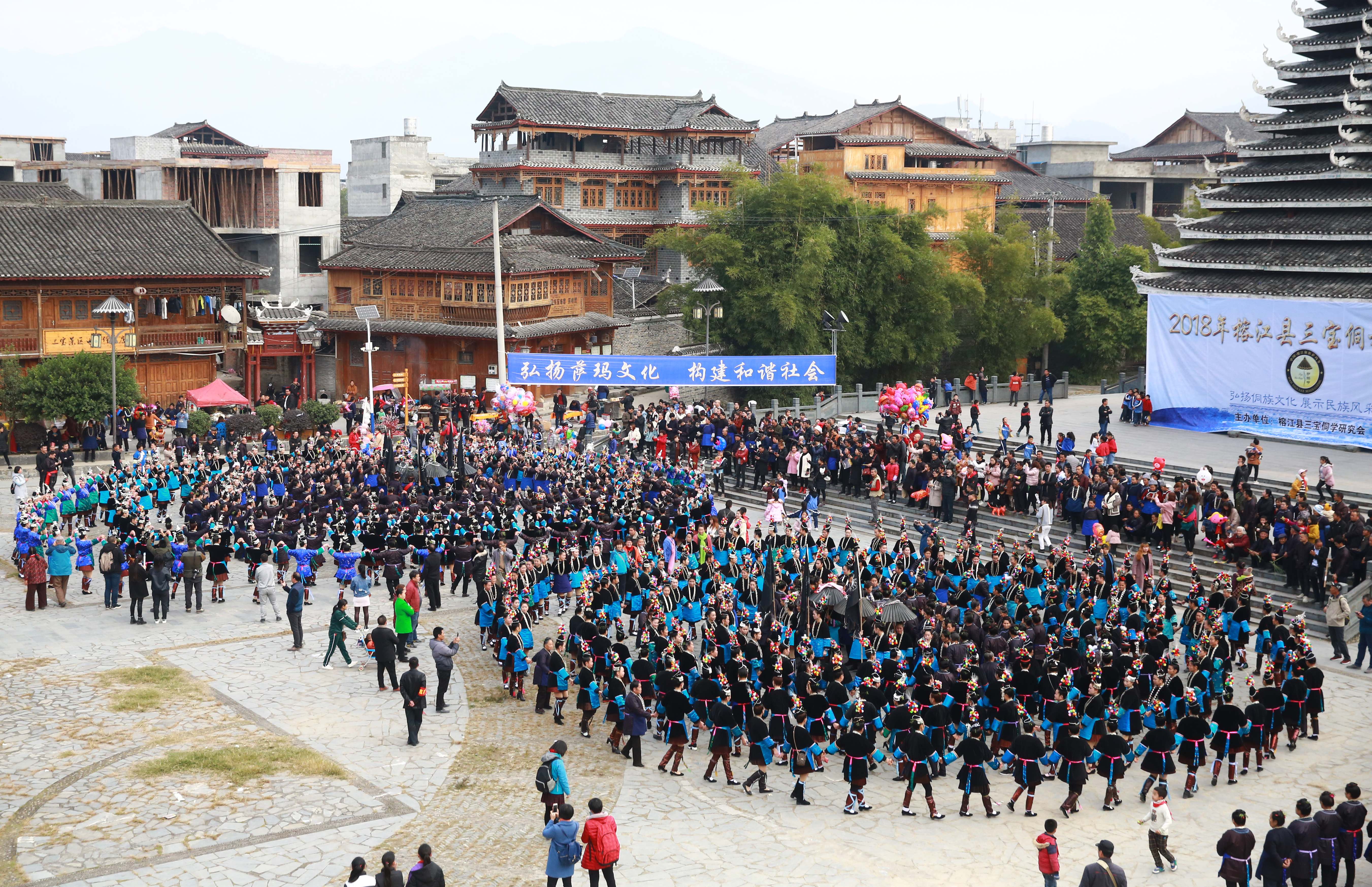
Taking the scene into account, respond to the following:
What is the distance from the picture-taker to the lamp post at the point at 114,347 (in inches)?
1544

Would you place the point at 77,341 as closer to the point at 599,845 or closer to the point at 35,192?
the point at 35,192

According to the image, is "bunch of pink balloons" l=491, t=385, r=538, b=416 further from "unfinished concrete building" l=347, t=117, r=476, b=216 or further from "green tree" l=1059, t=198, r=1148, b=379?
"unfinished concrete building" l=347, t=117, r=476, b=216

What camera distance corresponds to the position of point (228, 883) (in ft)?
48.5

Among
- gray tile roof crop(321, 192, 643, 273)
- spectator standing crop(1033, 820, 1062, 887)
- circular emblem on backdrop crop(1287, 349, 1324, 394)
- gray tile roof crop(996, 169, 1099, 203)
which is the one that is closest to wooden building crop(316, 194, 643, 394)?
gray tile roof crop(321, 192, 643, 273)

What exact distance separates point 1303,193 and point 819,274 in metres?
16.4

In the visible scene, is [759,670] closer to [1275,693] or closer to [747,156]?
[1275,693]

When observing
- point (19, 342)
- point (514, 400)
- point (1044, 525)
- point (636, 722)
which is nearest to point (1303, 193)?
point (1044, 525)

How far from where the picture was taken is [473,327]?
163 feet

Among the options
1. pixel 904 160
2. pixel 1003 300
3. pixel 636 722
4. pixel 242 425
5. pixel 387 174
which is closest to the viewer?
pixel 636 722

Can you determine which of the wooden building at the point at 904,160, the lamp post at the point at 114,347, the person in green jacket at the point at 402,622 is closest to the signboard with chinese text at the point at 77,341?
the lamp post at the point at 114,347

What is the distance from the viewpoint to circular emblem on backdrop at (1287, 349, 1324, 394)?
34469 mm

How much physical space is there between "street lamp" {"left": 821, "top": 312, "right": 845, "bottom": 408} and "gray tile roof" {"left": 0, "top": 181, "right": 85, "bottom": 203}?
29161mm

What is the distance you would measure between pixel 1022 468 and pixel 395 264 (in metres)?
29.6

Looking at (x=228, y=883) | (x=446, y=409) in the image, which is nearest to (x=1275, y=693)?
(x=228, y=883)
